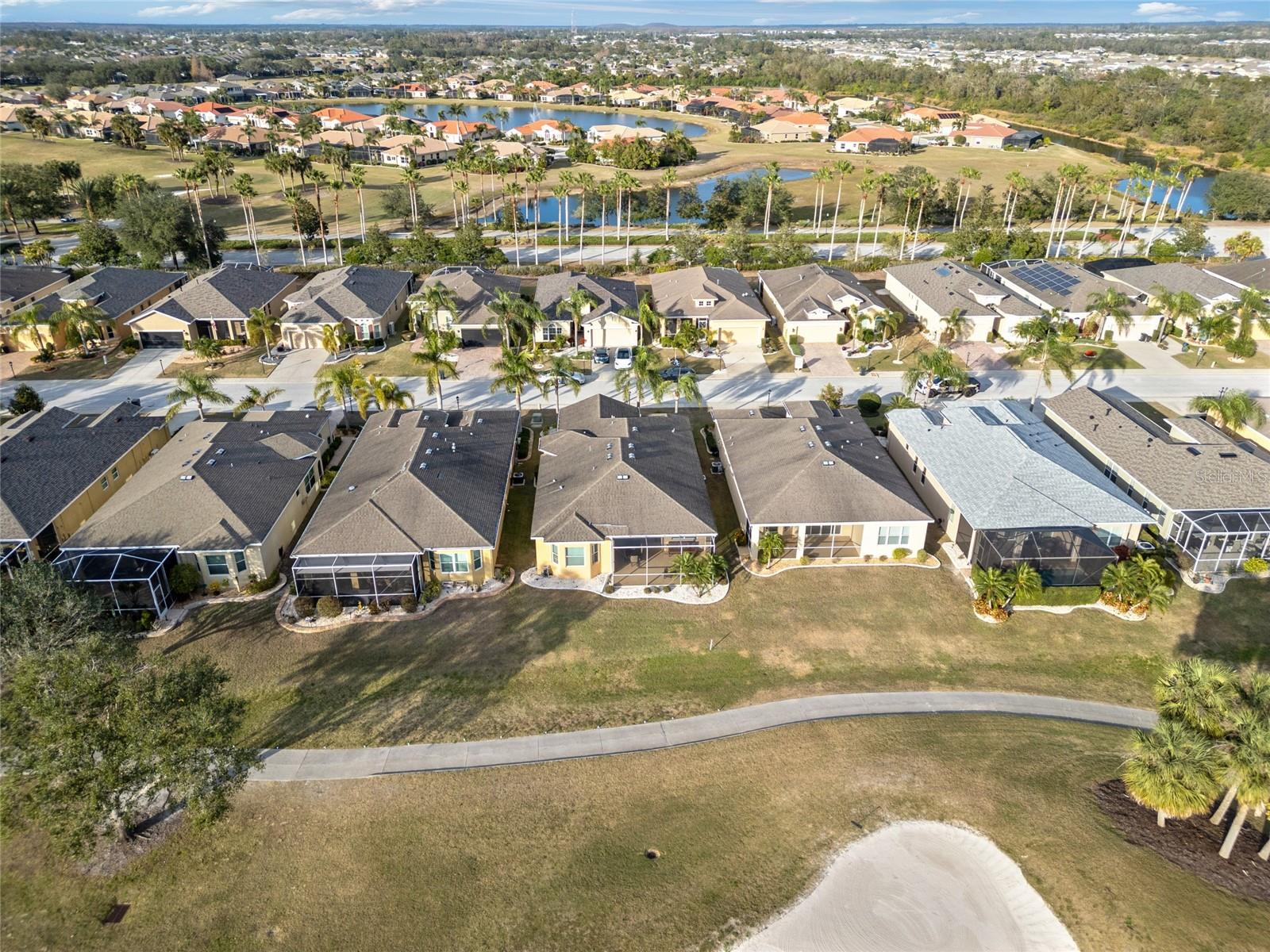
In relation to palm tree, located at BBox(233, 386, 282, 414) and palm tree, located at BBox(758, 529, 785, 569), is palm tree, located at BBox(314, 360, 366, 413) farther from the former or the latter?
palm tree, located at BBox(758, 529, 785, 569)

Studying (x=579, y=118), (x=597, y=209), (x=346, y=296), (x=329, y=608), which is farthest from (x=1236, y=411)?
(x=579, y=118)

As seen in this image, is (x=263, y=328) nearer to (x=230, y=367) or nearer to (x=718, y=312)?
(x=230, y=367)

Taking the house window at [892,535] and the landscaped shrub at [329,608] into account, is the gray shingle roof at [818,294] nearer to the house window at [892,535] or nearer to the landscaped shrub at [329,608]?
the house window at [892,535]

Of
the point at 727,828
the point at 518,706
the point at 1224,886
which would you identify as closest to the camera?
the point at 1224,886

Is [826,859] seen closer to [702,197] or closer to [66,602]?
[66,602]

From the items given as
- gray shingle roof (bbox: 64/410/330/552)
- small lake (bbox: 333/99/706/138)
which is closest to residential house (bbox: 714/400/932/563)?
gray shingle roof (bbox: 64/410/330/552)

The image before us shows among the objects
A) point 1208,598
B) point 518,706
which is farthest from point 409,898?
point 1208,598

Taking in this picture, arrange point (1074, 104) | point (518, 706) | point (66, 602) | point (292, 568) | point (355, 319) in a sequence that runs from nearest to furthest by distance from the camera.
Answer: point (66, 602) → point (518, 706) → point (292, 568) → point (355, 319) → point (1074, 104)
